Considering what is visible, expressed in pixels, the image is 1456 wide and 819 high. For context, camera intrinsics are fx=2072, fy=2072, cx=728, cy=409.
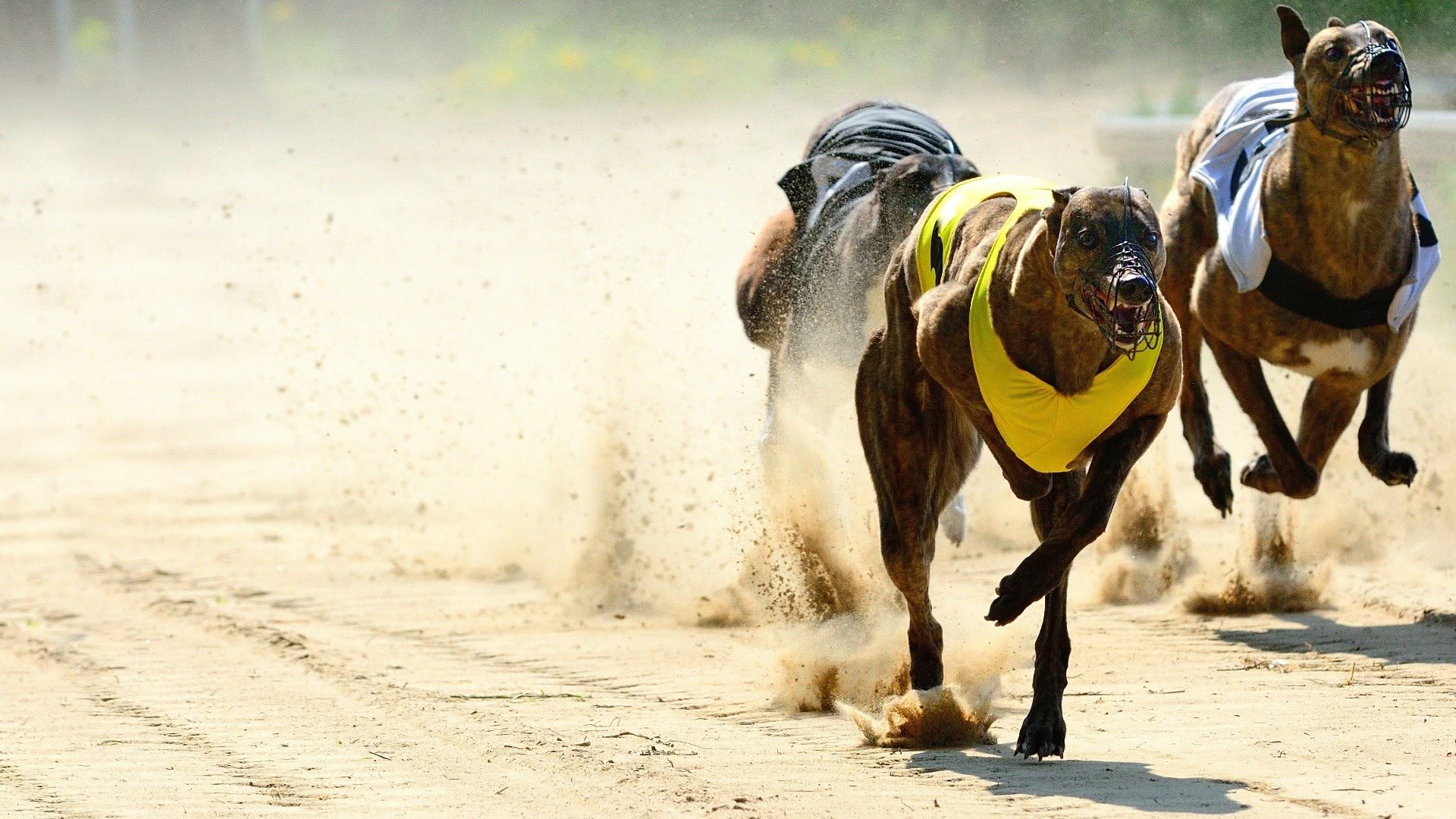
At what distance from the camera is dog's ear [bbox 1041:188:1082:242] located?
14.7 ft

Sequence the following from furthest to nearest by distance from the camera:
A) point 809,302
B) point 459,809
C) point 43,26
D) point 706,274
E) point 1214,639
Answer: point 43,26 < point 706,274 < point 809,302 < point 1214,639 < point 459,809

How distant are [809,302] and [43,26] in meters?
17.2

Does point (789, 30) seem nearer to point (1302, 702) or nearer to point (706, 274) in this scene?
point (706, 274)

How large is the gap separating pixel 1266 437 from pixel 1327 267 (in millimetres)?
620

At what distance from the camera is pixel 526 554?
27.5 feet

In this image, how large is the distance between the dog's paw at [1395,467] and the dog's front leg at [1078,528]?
204 centimetres

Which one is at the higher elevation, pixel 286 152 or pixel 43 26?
pixel 43 26

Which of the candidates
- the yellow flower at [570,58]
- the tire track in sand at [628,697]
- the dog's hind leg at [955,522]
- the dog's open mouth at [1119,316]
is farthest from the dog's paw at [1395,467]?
the yellow flower at [570,58]

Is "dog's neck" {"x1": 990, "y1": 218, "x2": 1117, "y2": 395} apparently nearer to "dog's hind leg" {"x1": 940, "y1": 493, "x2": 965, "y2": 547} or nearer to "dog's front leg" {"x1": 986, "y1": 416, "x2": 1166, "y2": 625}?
"dog's front leg" {"x1": 986, "y1": 416, "x2": 1166, "y2": 625}

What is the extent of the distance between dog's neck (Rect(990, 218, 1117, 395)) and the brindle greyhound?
1813mm

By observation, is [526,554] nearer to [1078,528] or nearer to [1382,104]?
[1382,104]

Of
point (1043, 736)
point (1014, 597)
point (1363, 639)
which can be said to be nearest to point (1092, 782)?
point (1043, 736)

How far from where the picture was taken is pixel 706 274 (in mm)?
12367

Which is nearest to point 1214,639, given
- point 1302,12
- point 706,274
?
point 706,274
